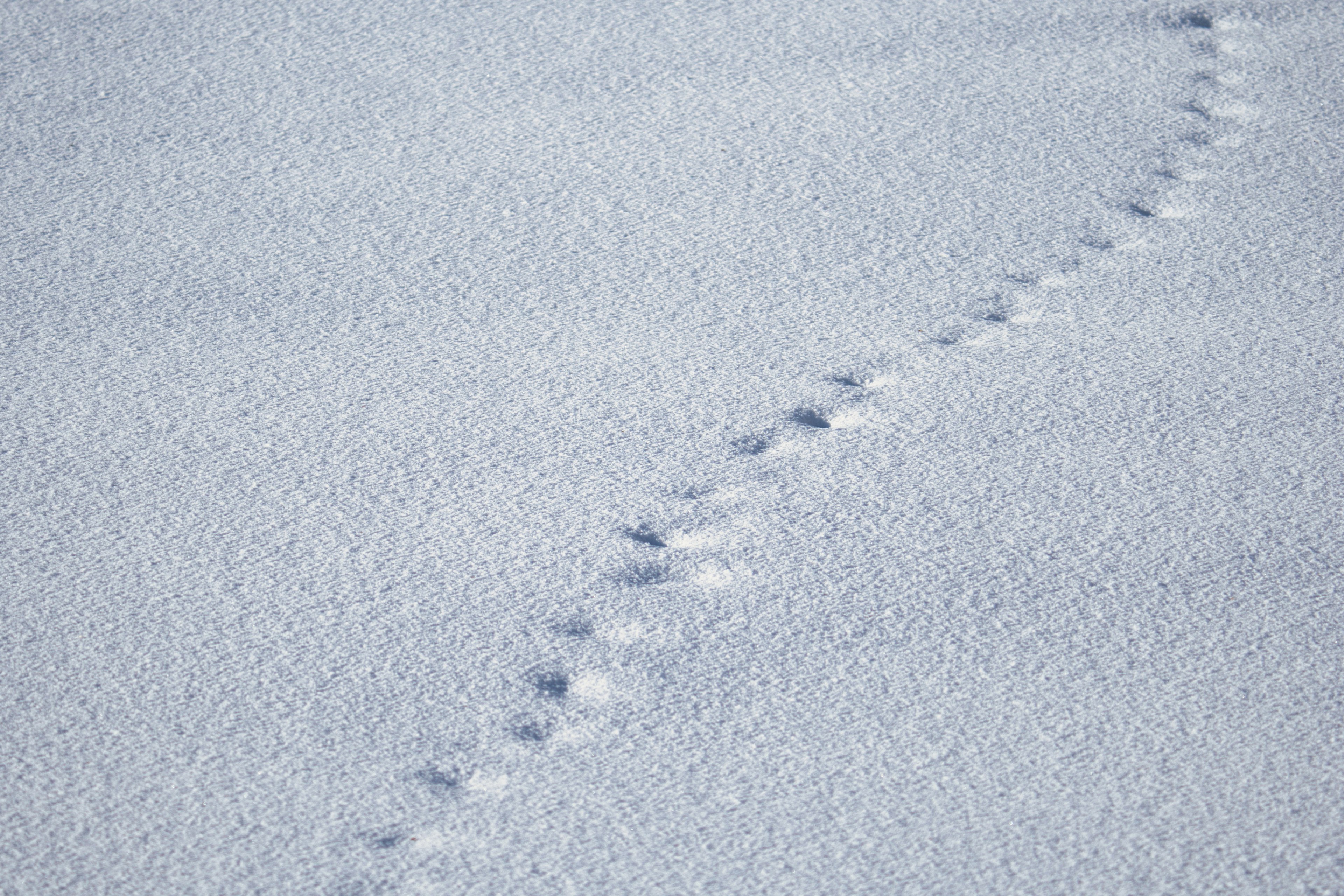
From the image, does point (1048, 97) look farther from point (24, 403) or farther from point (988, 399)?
point (24, 403)

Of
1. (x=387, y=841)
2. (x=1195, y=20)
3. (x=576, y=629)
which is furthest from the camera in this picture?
(x=1195, y=20)

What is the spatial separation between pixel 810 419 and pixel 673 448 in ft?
0.90

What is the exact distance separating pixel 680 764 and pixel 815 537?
50 cm

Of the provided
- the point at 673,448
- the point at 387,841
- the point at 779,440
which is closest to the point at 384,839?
the point at 387,841

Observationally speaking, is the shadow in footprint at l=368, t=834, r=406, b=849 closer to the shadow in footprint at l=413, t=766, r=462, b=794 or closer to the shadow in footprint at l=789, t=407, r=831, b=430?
the shadow in footprint at l=413, t=766, r=462, b=794

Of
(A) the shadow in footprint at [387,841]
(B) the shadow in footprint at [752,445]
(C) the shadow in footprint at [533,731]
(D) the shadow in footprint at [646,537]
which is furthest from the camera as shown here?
(B) the shadow in footprint at [752,445]

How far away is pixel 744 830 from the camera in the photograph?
→ 1.55 meters

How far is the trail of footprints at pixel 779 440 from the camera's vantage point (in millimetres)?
1659

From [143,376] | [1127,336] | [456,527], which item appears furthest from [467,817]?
[1127,336]

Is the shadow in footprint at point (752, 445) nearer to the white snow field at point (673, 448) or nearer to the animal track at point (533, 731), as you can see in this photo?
the white snow field at point (673, 448)

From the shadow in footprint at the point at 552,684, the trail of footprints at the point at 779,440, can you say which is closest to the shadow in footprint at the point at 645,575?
the trail of footprints at the point at 779,440

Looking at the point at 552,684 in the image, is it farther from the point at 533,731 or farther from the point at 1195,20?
the point at 1195,20

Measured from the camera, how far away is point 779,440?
6.97ft

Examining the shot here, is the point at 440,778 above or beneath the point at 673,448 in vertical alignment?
beneath
